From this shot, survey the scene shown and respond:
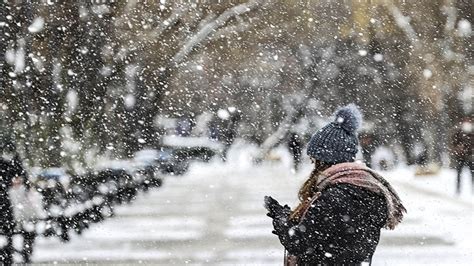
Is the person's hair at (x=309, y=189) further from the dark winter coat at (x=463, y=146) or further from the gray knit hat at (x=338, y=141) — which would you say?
the dark winter coat at (x=463, y=146)

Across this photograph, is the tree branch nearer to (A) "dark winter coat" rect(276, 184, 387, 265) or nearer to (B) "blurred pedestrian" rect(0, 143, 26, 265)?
(B) "blurred pedestrian" rect(0, 143, 26, 265)

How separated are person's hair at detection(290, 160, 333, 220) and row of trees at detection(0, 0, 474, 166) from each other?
21.7 feet

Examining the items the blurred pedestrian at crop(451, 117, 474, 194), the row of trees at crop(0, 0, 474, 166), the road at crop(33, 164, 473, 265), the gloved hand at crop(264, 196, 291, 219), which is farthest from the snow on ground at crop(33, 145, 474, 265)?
the gloved hand at crop(264, 196, 291, 219)

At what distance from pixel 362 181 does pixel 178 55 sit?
15.8m

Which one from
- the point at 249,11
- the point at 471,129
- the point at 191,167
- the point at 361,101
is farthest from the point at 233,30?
the point at 191,167

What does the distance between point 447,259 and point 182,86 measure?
917 inches

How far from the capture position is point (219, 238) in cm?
1259

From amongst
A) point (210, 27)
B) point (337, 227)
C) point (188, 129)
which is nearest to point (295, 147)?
point (188, 129)

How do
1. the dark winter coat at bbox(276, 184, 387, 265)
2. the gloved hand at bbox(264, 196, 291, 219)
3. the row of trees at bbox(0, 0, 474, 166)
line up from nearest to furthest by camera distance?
the dark winter coat at bbox(276, 184, 387, 265) → the gloved hand at bbox(264, 196, 291, 219) → the row of trees at bbox(0, 0, 474, 166)

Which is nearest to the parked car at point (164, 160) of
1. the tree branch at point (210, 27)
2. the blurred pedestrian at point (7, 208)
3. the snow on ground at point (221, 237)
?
the snow on ground at point (221, 237)

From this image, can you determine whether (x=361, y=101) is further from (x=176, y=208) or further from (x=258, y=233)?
(x=258, y=233)

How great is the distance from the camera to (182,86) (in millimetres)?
32875

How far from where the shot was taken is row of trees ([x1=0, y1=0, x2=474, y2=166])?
49.7ft

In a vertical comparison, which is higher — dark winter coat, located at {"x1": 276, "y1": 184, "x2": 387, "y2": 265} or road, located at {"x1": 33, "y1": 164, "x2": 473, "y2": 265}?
road, located at {"x1": 33, "y1": 164, "x2": 473, "y2": 265}
